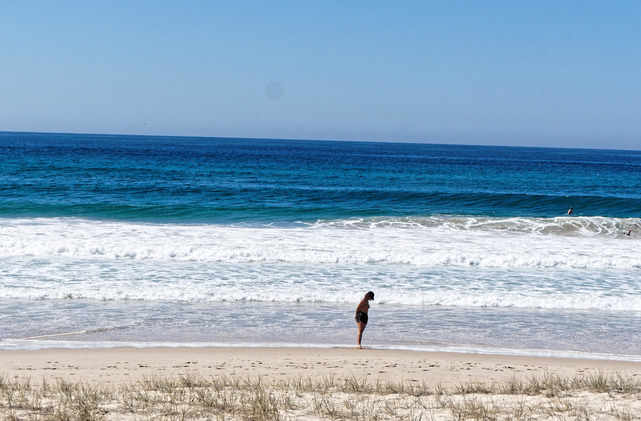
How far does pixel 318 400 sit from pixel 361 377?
5.97 ft

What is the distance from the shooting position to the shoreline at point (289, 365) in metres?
9.62

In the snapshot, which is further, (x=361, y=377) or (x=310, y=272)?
(x=310, y=272)

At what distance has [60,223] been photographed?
26.6 m

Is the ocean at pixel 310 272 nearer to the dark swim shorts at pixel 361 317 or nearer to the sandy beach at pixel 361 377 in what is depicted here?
the dark swim shorts at pixel 361 317

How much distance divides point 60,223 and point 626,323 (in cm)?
2190

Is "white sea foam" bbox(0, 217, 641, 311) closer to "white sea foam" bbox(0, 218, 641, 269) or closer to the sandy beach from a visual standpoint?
"white sea foam" bbox(0, 218, 641, 269)

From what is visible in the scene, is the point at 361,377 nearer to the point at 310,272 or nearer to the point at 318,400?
the point at 318,400

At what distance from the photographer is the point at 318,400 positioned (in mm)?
7957

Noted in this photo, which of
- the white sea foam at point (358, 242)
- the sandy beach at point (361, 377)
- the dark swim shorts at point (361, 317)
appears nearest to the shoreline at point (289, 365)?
the sandy beach at point (361, 377)

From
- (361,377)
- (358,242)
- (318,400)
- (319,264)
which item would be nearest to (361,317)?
(361,377)

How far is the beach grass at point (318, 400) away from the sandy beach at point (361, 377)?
21mm

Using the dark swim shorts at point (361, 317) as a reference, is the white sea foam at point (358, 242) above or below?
below

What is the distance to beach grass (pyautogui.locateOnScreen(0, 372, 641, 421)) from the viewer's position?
727 centimetres

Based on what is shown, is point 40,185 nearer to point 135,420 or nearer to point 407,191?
point 407,191
